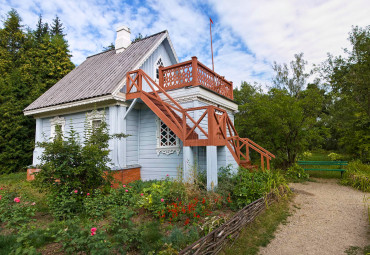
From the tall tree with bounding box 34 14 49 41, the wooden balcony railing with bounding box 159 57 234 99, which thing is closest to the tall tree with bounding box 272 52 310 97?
the wooden balcony railing with bounding box 159 57 234 99

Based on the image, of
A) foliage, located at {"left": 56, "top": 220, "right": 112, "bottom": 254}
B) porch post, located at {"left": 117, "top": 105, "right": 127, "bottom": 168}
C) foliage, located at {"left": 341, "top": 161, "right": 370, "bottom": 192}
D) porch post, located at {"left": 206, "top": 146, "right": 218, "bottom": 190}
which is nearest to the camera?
foliage, located at {"left": 56, "top": 220, "right": 112, "bottom": 254}

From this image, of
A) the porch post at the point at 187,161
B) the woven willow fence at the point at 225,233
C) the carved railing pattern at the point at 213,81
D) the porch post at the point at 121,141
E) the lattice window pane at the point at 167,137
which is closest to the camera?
the woven willow fence at the point at 225,233

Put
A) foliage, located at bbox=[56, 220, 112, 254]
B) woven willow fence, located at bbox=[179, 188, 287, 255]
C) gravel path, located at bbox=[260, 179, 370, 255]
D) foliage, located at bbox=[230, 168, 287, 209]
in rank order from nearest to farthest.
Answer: foliage, located at bbox=[56, 220, 112, 254]
woven willow fence, located at bbox=[179, 188, 287, 255]
gravel path, located at bbox=[260, 179, 370, 255]
foliage, located at bbox=[230, 168, 287, 209]

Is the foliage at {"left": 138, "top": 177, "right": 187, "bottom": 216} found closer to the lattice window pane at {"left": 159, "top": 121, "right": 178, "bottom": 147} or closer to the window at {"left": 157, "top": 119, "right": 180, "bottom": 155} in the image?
the window at {"left": 157, "top": 119, "right": 180, "bottom": 155}

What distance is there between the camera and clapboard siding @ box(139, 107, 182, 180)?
795 cm

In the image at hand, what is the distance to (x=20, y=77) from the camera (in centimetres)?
1473

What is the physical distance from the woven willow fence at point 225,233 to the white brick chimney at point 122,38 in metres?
10.9

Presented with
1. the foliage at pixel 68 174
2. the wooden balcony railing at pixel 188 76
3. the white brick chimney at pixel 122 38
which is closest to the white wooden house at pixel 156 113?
the wooden balcony railing at pixel 188 76

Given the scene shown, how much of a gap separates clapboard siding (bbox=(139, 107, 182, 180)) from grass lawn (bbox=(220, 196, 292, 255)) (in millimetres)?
3491

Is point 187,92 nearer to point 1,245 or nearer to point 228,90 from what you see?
point 228,90

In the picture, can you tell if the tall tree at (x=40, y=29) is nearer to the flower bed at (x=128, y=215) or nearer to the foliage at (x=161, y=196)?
the flower bed at (x=128, y=215)

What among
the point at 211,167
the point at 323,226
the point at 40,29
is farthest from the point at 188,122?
the point at 40,29

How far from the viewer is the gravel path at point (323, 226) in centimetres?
402

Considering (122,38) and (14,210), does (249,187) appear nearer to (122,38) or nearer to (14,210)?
(14,210)
